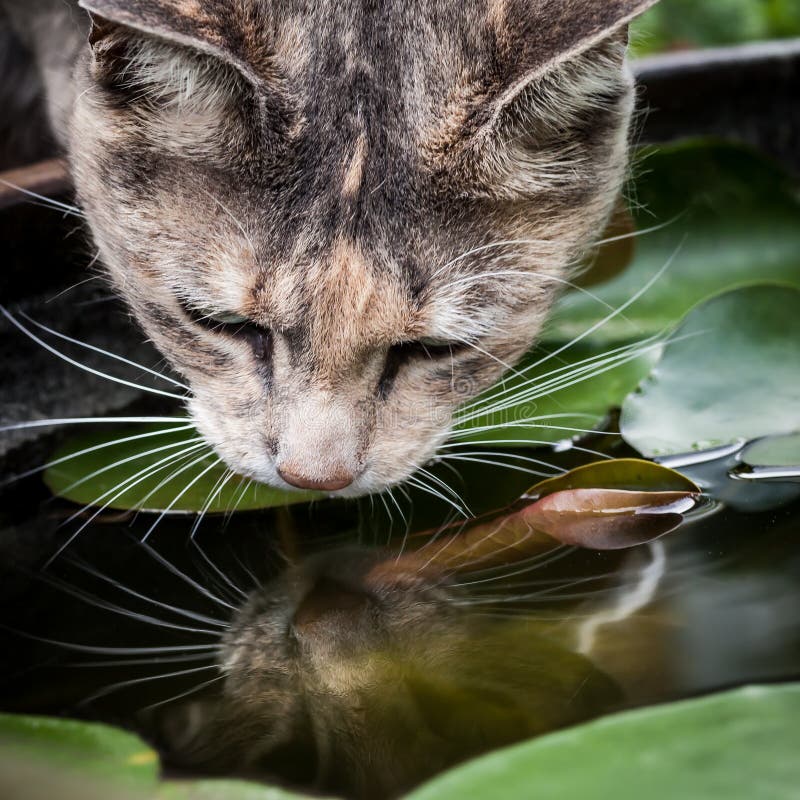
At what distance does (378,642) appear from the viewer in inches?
56.2

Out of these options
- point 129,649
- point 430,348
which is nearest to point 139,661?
point 129,649

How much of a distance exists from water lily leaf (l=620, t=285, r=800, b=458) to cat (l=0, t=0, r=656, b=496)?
0.36m

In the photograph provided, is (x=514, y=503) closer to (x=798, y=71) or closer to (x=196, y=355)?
(x=196, y=355)

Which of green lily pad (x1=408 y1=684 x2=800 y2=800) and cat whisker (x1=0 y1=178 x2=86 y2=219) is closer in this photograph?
green lily pad (x1=408 y1=684 x2=800 y2=800)

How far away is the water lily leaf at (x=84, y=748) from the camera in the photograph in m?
1.18

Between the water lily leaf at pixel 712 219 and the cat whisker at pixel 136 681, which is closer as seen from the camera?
the cat whisker at pixel 136 681

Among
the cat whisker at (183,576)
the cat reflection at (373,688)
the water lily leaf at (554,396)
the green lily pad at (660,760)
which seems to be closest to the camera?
the green lily pad at (660,760)

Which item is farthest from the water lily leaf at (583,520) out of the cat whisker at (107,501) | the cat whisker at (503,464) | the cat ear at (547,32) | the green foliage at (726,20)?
the green foliage at (726,20)

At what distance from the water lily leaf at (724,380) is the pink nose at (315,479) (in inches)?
21.1

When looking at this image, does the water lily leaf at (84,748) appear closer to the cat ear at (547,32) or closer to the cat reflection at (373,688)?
the cat reflection at (373,688)

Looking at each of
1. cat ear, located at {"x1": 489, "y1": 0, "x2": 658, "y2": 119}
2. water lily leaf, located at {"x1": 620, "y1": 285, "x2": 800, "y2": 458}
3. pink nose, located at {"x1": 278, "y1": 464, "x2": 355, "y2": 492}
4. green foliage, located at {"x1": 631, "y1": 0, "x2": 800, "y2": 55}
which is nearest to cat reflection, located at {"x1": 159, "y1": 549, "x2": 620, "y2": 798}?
pink nose, located at {"x1": 278, "y1": 464, "x2": 355, "y2": 492}

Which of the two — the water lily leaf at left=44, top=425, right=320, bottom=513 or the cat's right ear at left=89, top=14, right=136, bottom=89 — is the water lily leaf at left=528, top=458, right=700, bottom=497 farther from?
the cat's right ear at left=89, top=14, right=136, bottom=89

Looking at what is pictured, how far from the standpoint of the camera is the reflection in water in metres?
1.25

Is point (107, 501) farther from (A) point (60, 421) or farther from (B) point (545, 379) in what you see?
(B) point (545, 379)
